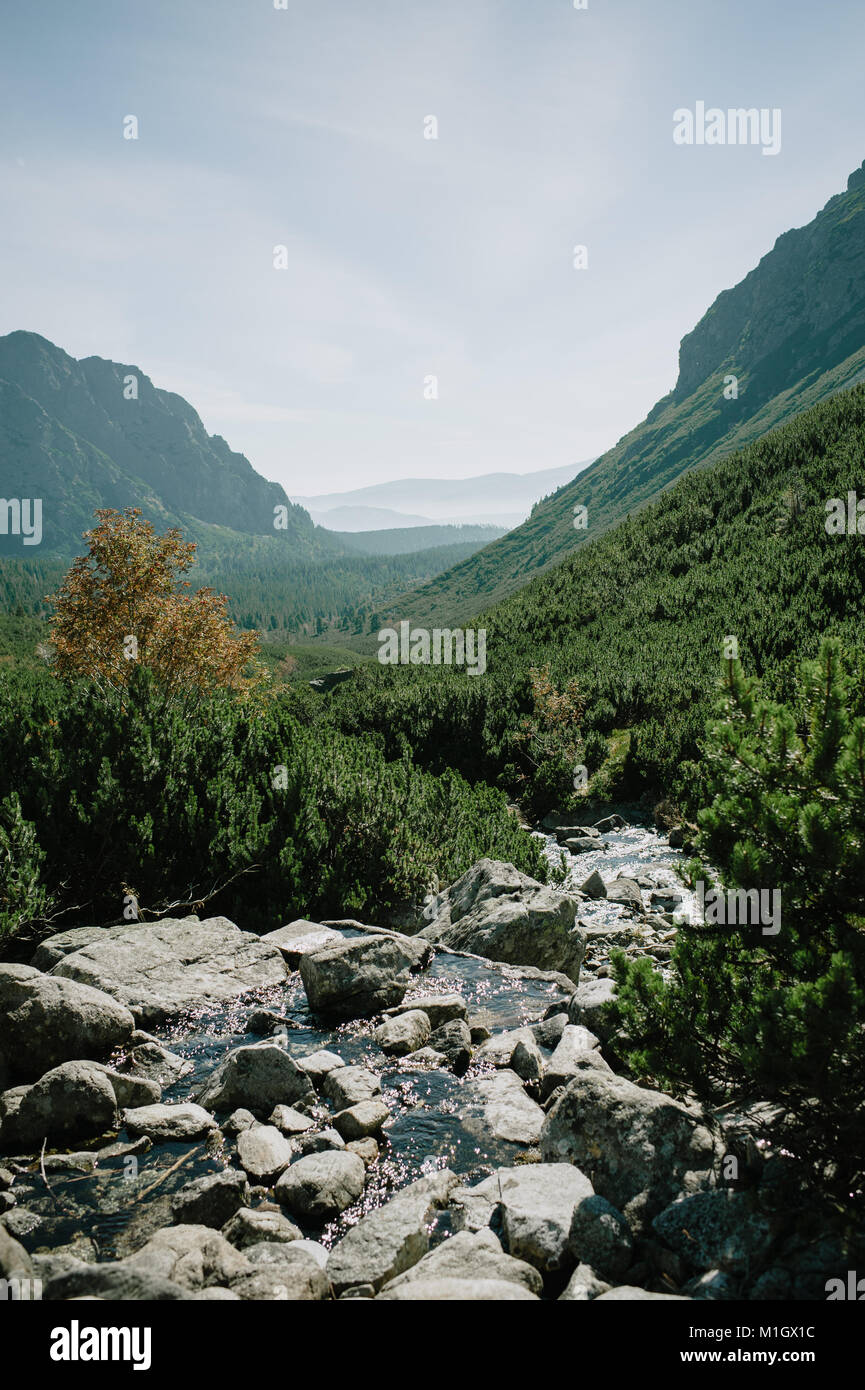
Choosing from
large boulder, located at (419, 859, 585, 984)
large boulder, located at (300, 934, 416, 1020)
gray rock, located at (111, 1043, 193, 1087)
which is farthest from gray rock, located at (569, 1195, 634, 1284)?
large boulder, located at (419, 859, 585, 984)

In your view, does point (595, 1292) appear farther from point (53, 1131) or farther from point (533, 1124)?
point (53, 1131)

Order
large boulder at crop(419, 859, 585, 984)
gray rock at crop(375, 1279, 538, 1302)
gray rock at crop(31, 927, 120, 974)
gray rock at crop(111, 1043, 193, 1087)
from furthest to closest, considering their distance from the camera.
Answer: large boulder at crop(419, 859, 585, 984)
gray rock at crop(31, 927, 120, 974)
gray rock at crop(111, 1043, 193, 1087)
gray rock at crop(375, 1279, 538, 1302)

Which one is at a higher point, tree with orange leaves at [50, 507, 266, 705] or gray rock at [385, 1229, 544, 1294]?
tree with orange leaves at [50, 507, 266, 705]

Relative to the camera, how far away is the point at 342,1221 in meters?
4.11

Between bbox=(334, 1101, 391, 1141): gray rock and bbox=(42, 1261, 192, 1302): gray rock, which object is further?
bbox=(334, 1101, 391, 1141): gray rock

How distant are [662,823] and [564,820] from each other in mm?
3145

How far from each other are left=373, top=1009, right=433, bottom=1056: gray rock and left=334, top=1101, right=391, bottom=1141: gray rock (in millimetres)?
1027

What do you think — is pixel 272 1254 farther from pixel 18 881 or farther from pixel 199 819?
pixel 199 819

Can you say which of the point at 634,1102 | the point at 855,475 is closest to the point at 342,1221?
the point at 634,1102

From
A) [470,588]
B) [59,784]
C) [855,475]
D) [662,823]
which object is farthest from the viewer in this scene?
[470,588]

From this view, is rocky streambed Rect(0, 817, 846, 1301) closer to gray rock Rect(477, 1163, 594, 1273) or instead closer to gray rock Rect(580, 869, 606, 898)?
gray rock Rect(477, 1163, 594, 1273)

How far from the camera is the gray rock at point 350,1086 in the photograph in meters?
5.21

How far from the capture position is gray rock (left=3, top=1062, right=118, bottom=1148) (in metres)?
4.87

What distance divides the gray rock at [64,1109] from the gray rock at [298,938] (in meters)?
2.90
